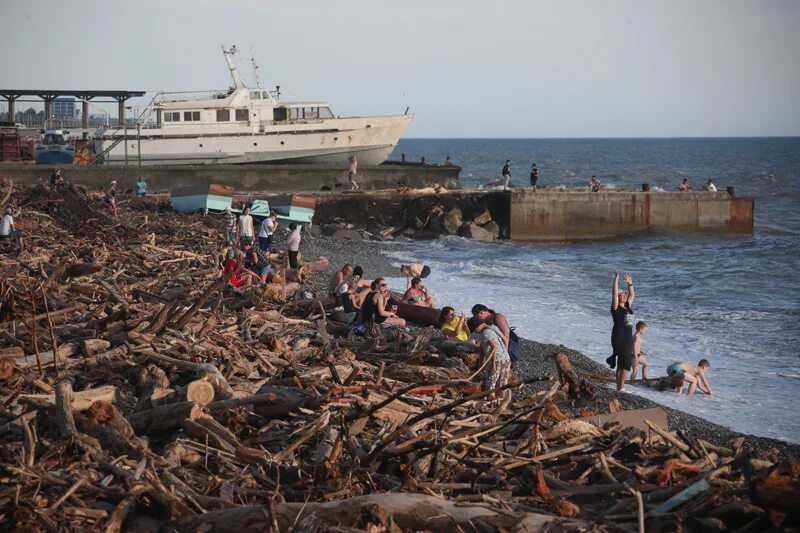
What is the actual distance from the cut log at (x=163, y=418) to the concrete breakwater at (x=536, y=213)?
86.8 feet

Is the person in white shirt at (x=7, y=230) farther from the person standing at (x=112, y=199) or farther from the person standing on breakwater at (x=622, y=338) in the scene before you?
the person standing on breakwater at (x=622, y=338)

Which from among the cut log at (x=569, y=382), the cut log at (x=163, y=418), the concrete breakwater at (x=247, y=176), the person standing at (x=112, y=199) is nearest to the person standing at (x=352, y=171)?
the concrete breakwater at (x=247, y=176)

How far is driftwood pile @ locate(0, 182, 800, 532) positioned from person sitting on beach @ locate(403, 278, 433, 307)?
173 inches

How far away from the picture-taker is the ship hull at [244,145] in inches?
1469

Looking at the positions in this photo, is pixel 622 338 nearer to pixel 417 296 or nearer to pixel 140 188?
pixel 417 296

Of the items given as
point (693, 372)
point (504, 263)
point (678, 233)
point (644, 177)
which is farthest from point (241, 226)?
point (644, 177)

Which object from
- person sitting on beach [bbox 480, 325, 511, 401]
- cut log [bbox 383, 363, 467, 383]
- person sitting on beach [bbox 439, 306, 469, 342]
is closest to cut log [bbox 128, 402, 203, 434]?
cut log [bbox 383, 363, 467, 383]

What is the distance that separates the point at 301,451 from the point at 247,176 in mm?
29191

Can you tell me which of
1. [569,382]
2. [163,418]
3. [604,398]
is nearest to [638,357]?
[604,398]

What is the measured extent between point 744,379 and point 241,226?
1160 centimetres

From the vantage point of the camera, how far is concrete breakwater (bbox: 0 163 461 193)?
33.4 meters

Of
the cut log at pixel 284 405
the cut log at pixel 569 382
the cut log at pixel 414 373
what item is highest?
the cut log at pixel 284 405

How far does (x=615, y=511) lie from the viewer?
5602mm

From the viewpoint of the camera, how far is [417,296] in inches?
594
